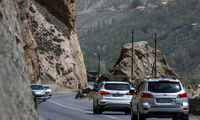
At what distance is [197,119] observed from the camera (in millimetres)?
22172

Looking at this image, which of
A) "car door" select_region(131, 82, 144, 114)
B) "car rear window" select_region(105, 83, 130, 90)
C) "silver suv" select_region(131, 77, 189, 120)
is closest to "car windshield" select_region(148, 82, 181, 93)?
"silver suv" select_region(131, 77, 189, 120)

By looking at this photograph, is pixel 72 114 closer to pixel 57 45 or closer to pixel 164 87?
pixel 164 87

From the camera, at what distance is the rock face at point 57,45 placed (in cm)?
8925

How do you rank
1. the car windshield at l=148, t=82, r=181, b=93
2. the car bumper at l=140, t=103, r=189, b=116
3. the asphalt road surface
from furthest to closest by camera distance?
the asphalt road surface → the car windshield at l=148, t=82, r=181, b=93 → the car bumper at l=140, t=103, r=189, b=116

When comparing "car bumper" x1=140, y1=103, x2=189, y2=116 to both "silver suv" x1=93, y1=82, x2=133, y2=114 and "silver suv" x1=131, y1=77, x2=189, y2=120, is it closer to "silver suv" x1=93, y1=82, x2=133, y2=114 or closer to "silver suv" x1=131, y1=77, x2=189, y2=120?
"silver suv" x1=131, y1=77, x2=189, y2=120

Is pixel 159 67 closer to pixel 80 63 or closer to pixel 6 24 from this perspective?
pixel 80 63

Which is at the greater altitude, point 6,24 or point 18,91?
point 6,24

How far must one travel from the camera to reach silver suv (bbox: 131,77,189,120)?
1816 cm

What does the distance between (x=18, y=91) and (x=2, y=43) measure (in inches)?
32.9

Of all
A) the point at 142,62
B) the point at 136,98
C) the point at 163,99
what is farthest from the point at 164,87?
the point at 142,62

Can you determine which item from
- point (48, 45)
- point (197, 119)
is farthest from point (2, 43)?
point (48, 45)

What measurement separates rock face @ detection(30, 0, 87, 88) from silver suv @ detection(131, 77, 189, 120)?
66.7 m

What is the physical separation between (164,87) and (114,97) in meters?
7.12

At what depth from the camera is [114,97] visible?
25234 millimetres
